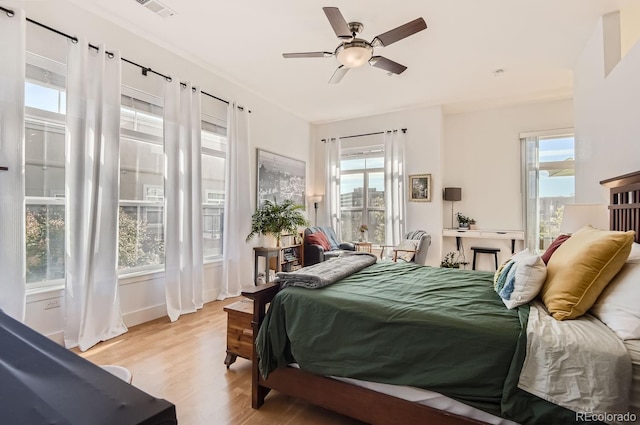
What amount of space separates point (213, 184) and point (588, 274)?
3.94 meters

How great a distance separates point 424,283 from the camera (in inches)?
83.7

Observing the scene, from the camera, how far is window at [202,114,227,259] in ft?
13.3

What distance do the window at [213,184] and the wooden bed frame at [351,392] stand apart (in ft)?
7.95

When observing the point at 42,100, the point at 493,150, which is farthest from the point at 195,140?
the point at 493,150

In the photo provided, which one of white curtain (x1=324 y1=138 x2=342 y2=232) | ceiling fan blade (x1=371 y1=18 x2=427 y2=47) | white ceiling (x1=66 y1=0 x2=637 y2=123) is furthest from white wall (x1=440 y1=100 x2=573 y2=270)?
ceiling fan blade (x1=371 y1=18 x2=427 y2=47)

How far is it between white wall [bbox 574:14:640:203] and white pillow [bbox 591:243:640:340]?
53.2 inches

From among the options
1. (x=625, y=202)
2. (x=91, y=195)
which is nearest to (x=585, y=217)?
(x=625, y=202)

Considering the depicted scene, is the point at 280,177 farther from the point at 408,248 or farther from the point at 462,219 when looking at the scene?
the point at 462,219

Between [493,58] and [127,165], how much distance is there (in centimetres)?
440

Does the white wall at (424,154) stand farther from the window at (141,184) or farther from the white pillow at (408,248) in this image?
the window at (141,184)

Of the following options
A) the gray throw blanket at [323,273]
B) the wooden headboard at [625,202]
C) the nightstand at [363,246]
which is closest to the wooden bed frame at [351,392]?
the wooden headboard at [625,202]

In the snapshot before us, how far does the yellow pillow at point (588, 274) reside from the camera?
1396mm

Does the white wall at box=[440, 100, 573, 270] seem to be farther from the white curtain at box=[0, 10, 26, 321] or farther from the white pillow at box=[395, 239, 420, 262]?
the white curtain at box=[0, 10, 26, 321]

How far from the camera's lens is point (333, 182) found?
20.4ft
